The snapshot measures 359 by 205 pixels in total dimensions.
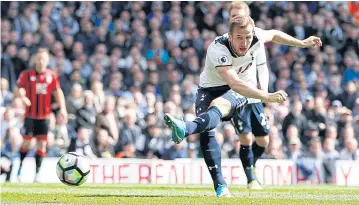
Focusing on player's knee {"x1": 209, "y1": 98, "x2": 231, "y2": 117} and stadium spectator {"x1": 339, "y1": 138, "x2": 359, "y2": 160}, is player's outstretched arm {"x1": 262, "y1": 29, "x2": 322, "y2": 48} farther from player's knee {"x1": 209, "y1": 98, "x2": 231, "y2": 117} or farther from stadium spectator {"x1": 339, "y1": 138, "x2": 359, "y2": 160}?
stadium spectator {"x1": 339, "y1": 138, "x2": 359, "y2": 160}

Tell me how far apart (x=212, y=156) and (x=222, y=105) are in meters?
0.67

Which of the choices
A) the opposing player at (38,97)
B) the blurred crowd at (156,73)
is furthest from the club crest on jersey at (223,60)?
the blurred crowd at (156,73)

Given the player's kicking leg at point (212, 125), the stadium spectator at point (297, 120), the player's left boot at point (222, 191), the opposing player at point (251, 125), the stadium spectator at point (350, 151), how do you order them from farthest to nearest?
the stadium spectator at point (297, 120) < the stadium spectator at point (350, 151) < the opposing player at point (251, 125) < the player's left boot at point (222, 191) < the player's kicking leg at point (212, 125)

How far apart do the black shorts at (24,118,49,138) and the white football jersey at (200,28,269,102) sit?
591cm

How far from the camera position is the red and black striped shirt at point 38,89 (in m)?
16.7

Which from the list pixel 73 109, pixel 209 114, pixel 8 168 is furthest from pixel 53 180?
pixel 209 114

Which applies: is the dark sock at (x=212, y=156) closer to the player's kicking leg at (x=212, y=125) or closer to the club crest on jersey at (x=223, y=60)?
the player's kicking leg at (x=212, y=125)

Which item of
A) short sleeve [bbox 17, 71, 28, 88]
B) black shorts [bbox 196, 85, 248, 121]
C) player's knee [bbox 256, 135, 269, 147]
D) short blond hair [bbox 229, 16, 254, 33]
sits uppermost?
short sleeve [bbox 17, 71, 28, 88]

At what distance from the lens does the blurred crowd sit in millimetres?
18625

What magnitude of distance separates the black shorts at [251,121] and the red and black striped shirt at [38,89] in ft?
16.2

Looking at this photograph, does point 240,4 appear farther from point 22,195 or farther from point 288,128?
point 288,128

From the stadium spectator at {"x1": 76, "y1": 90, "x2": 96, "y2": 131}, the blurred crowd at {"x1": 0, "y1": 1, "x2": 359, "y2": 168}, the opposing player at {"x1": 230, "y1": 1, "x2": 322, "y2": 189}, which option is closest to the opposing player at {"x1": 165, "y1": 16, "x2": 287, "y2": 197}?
the opposing player at {"x1": 230, "y1": 1, "x2": 322, "y2": 189}

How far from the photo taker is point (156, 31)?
22828 mm

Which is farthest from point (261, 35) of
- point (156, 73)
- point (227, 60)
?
point (156, 73)
